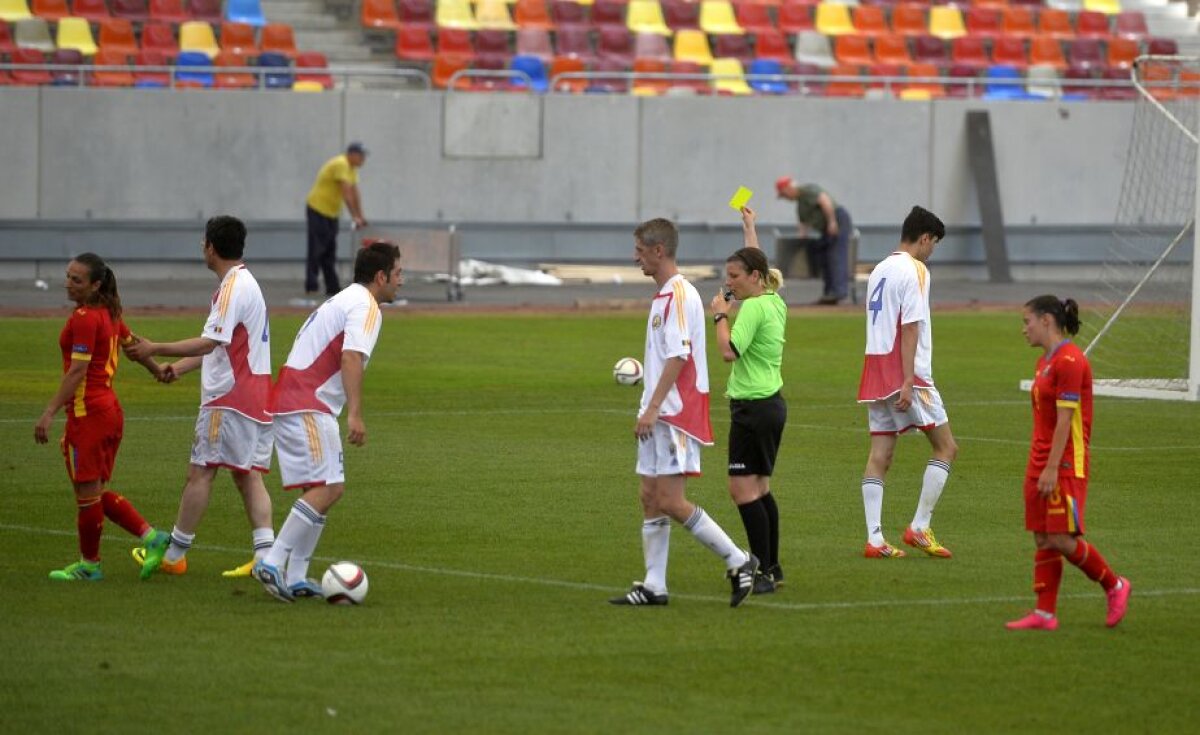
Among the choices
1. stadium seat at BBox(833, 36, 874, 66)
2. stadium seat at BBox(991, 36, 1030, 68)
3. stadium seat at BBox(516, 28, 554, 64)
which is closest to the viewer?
stadium seat at BBox(516, 28, 554, 64)

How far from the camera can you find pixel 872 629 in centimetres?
1032

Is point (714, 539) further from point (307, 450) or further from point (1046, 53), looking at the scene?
point (1046, 53)

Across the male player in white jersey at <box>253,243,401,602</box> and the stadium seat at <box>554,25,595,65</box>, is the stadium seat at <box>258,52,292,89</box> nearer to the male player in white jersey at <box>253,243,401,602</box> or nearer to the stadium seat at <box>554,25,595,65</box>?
the stadium seat at <box>554,25,595,65</box>

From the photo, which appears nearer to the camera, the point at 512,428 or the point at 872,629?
the point at 872,629

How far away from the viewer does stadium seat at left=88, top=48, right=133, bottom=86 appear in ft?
117

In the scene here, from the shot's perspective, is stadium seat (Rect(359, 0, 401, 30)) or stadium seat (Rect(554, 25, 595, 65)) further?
stadium seat (Rect(554, 25, 595, 65))

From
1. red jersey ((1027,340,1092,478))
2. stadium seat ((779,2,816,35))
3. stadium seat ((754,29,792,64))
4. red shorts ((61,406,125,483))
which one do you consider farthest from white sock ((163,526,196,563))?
stadium seat ((779,2,816,35))

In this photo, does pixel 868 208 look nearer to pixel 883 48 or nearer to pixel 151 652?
pixel 883 48

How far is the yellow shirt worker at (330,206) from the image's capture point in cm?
3084

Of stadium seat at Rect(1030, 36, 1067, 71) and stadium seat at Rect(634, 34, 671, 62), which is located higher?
stadium seat at Rect(1030, 36, 1067, 71)

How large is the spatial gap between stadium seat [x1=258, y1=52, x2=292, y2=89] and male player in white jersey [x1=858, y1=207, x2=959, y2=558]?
24315mm

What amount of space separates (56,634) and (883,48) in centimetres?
3403

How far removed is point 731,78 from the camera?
38.5 meters

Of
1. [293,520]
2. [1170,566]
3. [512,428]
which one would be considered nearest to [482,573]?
[293,520]
